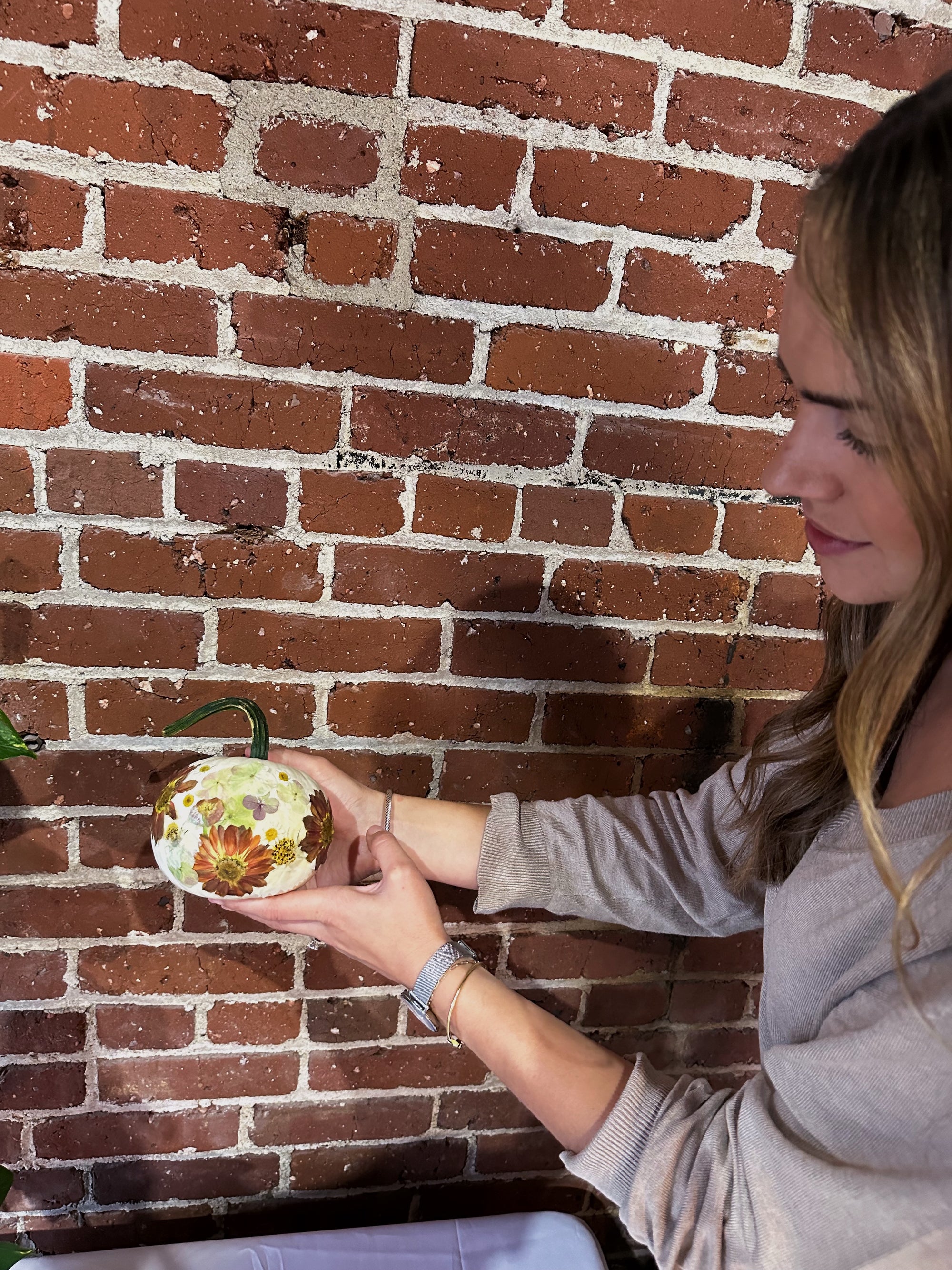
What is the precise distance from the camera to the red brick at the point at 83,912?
98 cm

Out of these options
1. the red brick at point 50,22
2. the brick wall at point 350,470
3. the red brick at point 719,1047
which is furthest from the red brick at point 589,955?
the red brick at point 50,22

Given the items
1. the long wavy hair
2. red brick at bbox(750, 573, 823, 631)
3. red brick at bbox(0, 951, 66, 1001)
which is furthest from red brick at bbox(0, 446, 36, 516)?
red brick at bbox(750, 573, 823, 631)

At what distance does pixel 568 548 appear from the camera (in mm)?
999

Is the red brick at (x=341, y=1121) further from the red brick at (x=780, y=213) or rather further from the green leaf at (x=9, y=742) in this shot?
the red brick at (x=780, y=213)

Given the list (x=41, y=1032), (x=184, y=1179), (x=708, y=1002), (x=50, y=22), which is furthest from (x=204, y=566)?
(x=708, y=1002)

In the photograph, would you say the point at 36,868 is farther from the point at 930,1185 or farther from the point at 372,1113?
the point at 930,1185

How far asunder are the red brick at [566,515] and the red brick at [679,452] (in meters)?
0.04

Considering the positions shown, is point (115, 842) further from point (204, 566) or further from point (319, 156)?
point (319, 156)

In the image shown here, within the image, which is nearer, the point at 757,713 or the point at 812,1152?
the point at 812,1152

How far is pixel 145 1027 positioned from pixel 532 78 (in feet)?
3.94

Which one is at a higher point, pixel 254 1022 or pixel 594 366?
pixel 594 366

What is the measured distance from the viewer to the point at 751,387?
0.99 meters

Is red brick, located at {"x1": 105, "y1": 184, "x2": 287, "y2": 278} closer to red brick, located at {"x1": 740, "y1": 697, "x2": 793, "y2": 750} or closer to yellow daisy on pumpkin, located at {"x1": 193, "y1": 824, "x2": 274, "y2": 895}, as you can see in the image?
yellow daisy on pumpkin, located at {"x1": 193, "y1": 824, "x2": 274, "y2": 895}

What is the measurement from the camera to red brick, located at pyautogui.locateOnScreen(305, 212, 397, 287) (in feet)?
2.80
